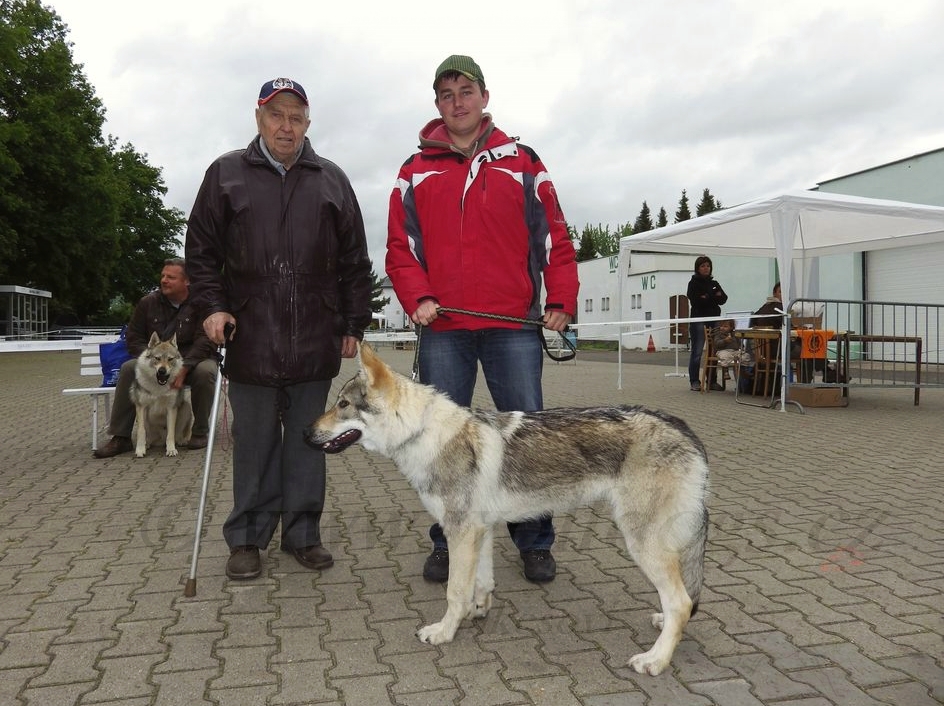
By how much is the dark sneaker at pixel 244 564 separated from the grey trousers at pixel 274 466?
39 mm

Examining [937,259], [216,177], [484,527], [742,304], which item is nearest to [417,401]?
[484,527]

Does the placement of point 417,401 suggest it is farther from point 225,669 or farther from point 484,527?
point 225,669

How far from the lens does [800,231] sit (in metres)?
13.7

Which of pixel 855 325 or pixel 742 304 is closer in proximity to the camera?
pixel 855 325

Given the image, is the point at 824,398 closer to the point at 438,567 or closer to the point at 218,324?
the point at 438,567

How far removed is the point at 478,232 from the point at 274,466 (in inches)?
68.0

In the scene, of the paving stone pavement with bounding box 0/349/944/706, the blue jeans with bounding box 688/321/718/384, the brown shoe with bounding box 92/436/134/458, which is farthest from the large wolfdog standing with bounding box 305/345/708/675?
the blue jeans with bounding box 688/321/718/384

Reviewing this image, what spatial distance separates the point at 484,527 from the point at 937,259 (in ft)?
70.8

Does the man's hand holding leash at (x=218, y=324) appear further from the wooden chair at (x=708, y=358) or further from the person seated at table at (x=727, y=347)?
the wooden chair at (x=708, y=358)

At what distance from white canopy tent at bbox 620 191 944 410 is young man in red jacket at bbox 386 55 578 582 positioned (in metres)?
7.08

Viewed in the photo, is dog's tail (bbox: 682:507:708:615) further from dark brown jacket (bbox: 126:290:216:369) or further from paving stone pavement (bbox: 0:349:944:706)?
dark brown jacket (bbox: 126:290:216:369)

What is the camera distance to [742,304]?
28453 mm

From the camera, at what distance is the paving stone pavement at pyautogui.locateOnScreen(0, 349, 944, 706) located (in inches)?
110

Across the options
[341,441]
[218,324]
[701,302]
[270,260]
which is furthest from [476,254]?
[701,302]
